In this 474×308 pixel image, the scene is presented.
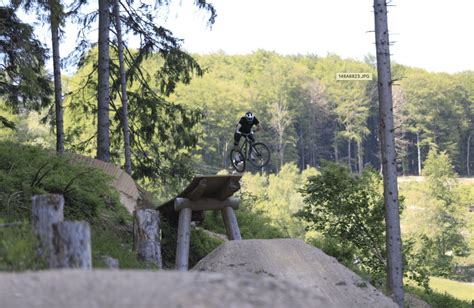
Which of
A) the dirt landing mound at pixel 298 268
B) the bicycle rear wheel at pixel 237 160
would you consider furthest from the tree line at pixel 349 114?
the dirt landing mound at pixel 298 268

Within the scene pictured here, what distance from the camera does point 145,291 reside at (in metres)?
3.53

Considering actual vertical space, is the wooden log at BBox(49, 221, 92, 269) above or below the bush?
below

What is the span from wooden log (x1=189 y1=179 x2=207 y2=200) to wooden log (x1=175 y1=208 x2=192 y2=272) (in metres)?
→ 0.25

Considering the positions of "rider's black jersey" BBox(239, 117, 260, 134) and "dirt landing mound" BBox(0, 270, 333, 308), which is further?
"rider's black jersey" BBox(239, 117, 260, 134)

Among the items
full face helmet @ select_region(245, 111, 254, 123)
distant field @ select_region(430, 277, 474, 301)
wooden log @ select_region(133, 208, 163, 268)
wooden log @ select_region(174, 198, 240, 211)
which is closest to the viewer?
wooden log @ select_region(133, 208, 163, 268)

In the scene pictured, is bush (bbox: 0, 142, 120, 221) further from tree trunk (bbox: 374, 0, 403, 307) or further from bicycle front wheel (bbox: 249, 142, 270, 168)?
tree trunk (bbox: 374, 0, 403, 307)

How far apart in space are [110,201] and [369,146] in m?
93.5

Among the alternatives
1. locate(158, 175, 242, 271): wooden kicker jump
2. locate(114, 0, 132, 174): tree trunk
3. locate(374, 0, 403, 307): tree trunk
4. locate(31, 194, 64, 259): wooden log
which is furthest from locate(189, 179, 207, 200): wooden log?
locate(114, 0, 132, 174): tree trunk

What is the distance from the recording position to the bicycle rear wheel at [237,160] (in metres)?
14.1

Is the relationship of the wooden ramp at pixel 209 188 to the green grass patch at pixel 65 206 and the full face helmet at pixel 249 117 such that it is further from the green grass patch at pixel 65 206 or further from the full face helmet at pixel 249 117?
the full face helmet at pixel 249 117

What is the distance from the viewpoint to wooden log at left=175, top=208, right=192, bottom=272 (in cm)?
930

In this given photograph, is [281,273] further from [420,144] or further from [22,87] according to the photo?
[420,144]

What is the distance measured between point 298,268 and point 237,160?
21.3ft

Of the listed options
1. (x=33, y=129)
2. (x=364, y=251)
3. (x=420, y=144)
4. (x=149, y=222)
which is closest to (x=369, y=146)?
(x=420, y=144)
